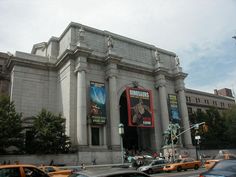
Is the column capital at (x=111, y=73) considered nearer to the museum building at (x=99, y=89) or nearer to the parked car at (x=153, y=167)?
the museum building at (x=99, y=89)

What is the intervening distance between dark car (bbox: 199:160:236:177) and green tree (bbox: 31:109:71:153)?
89.5ft

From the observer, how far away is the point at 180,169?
28.9m

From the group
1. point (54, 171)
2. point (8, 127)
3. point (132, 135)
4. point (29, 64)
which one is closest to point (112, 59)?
point (29, 64)

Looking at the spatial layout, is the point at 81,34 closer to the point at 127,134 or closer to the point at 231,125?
the point at 127,134

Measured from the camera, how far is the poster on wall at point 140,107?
45.2 metres

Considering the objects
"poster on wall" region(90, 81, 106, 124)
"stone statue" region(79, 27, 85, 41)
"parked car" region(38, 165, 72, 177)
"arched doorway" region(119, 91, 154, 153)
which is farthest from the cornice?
"parked car" region(38, 165, 72, 177)

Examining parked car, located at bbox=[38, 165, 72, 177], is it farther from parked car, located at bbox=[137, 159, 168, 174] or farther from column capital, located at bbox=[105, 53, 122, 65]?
column capital, located at bbox=[105, 53, 122, 65]

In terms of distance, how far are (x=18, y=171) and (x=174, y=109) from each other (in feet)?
148

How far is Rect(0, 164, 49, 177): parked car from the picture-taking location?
10.8 metres

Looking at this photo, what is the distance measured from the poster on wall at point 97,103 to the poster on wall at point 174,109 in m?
16.0

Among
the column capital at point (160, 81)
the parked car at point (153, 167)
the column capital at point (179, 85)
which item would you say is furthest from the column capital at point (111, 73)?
the parked car at point (153, 167)

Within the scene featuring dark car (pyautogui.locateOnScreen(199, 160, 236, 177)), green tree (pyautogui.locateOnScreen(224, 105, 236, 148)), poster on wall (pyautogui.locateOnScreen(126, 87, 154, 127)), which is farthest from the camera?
green tree (pyautogui.locateOnScreen(224, 105, 236, 148))

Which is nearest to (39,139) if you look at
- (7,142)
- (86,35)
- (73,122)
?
(7,142)

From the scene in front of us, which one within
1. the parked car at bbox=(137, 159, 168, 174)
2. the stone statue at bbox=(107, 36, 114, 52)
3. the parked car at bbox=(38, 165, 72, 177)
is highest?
the stone statue at bbox=(107, 36, 114, 52)
